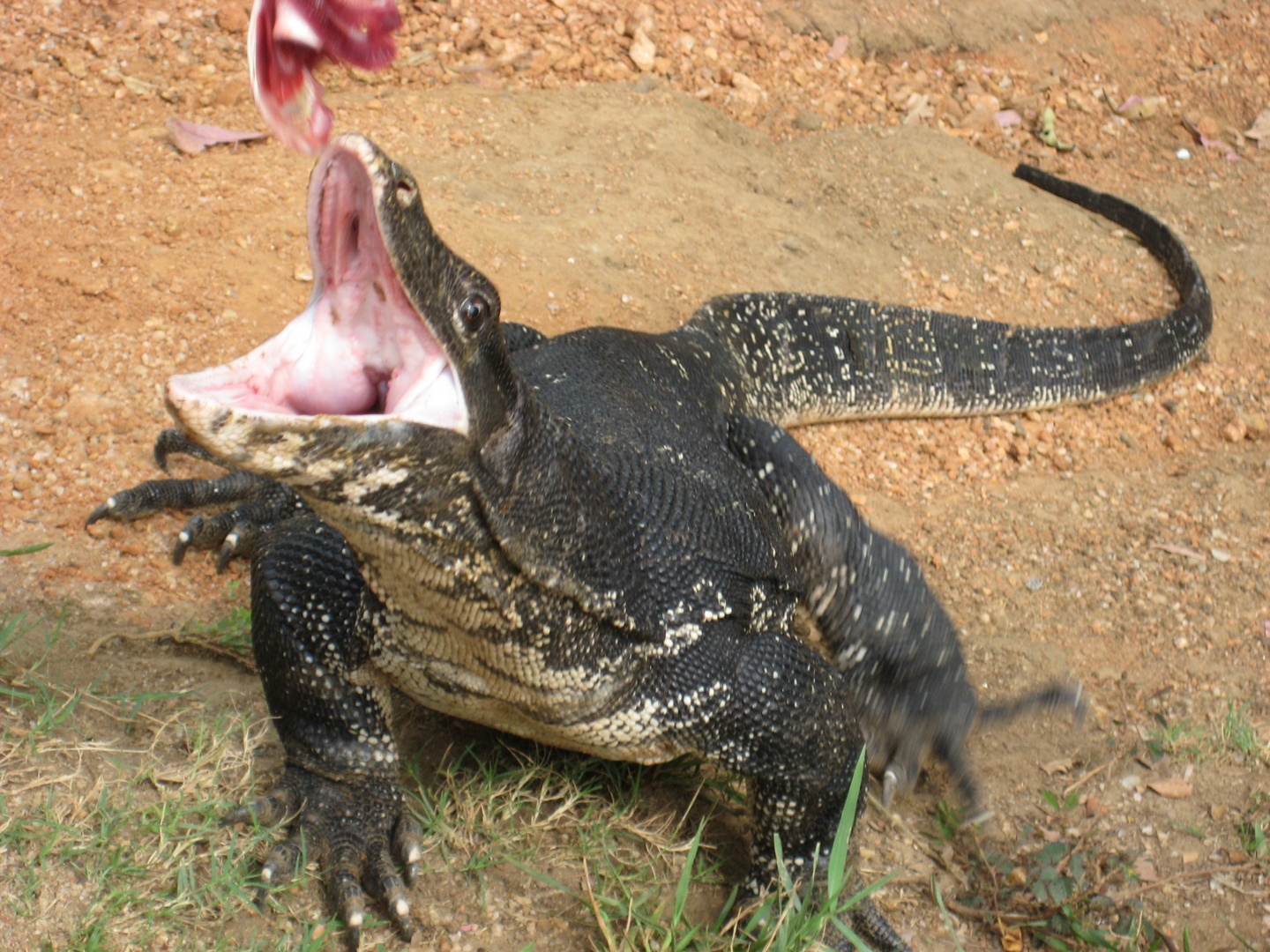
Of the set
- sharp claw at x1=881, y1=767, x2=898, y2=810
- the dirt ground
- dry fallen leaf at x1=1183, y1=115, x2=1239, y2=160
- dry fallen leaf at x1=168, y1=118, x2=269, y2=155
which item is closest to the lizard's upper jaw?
the dirt ground

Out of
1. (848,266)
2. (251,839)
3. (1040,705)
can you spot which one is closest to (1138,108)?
(848,266)

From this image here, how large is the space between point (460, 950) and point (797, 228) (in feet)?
14.6

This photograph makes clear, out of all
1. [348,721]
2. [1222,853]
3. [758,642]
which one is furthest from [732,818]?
[1222,853]

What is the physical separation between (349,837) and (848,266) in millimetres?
4163

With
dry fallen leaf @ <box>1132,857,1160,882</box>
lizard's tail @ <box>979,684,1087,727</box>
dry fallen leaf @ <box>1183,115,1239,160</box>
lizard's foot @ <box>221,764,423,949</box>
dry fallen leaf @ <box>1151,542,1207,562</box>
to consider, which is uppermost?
dry fallen leaf @ <box>1183,115,1239,160</box>

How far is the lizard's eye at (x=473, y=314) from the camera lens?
191cm

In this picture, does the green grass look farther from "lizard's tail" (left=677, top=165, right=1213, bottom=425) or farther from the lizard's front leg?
"lizard's tail" (left=677, top=165, right=1213, bottom=425)

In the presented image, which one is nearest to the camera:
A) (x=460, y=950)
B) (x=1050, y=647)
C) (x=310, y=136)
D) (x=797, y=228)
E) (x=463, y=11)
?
(x=310, y=136)

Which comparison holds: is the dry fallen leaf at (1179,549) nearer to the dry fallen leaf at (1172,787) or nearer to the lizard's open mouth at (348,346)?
the dry fallen leaf at (1172,787)

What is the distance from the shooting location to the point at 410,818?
8.91 ft

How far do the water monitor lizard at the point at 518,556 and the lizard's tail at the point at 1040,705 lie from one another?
0.02 meters

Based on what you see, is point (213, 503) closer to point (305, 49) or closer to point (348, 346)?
point (348, 346)

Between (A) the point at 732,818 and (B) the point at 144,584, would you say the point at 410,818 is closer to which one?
(A) the point at 732,818

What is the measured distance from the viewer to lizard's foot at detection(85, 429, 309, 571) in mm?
3516
